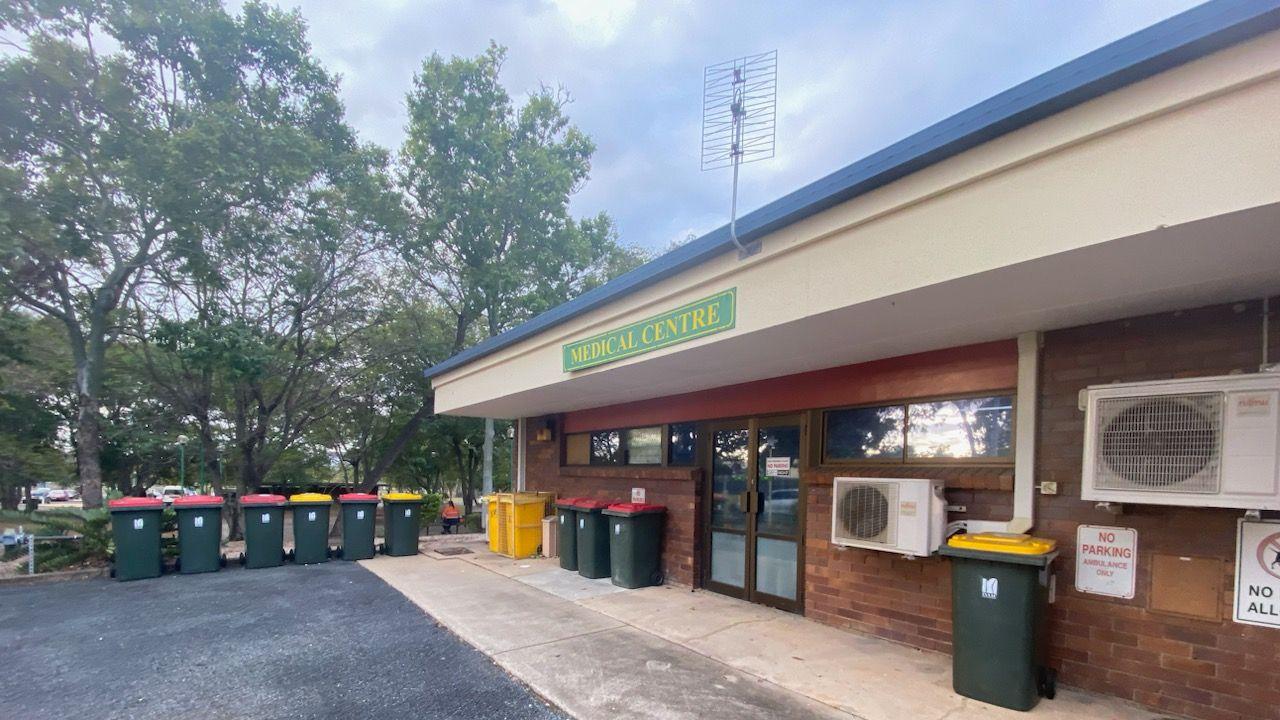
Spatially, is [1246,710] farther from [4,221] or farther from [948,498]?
[4,221]

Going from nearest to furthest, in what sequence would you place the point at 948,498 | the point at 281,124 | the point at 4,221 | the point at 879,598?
the point at 948,498
the point at 879,598
the point at 4,221
the point at 281,124

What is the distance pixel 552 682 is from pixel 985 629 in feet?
9.70

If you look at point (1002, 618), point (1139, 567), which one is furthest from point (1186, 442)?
point (1002, 618)

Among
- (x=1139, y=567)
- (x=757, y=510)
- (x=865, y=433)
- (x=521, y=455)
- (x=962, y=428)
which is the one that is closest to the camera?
(x=1139, y=567)

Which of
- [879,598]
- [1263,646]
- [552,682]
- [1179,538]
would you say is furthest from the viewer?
[879,598]

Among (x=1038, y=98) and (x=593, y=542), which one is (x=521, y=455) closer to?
(x=593, y=542)

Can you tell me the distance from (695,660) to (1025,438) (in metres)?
3.01

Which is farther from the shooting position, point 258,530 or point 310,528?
point 310,528

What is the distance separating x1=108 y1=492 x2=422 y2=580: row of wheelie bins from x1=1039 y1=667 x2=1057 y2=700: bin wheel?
932 centimetres

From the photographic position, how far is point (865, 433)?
222 inches

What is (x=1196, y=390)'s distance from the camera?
3.37 meters

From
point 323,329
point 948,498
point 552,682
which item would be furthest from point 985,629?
point 323,329

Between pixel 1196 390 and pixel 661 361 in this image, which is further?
pixel 661 361

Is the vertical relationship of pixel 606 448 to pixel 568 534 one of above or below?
above
